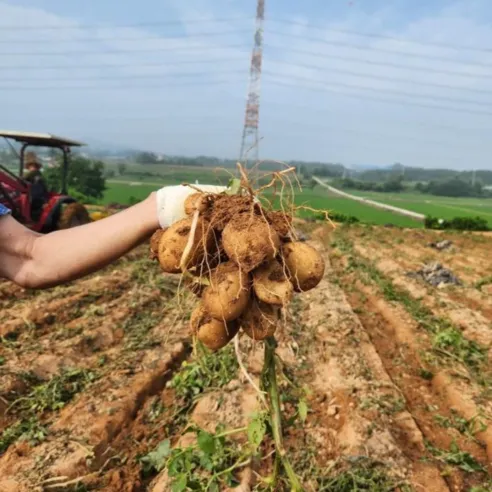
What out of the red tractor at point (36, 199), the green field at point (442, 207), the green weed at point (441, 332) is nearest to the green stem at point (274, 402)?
the green weed at point (441, 332)

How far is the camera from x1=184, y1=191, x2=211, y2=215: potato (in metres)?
1.85

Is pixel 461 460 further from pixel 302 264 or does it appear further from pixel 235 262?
pixel 235 262

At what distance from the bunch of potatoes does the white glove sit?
0.20 feet

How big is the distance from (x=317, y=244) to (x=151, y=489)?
12.1m

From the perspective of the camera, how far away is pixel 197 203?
6.07 feet

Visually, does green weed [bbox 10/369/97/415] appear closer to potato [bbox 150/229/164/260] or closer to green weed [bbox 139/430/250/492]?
green weed [bbox 139/430/250/492]

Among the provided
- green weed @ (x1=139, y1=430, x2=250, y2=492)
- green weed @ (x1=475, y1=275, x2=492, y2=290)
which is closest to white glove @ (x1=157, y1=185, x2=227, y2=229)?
green weed @ (x1=139, y1=430, x2=250, y2=492)

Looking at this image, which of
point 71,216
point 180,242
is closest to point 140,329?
point 180,242

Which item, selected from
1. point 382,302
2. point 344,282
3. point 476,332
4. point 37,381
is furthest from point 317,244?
point 37,381

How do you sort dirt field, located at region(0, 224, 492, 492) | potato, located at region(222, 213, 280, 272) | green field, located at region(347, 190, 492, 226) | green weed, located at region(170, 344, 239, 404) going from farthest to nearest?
green field, located at region(347, 190, 492, 226)
green weed, located at region(170, 344, 239, 404)
dirt field, located at region(0, 224, 492, 492)
potato, located at region(222, 213, 280, 272)

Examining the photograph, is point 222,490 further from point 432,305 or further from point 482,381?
point 432,305

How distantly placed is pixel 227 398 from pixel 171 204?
8.14 ft

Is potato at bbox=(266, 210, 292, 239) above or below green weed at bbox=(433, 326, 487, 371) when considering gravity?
above

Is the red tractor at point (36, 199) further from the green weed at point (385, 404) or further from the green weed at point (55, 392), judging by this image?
the green weed at point (385, 404)
